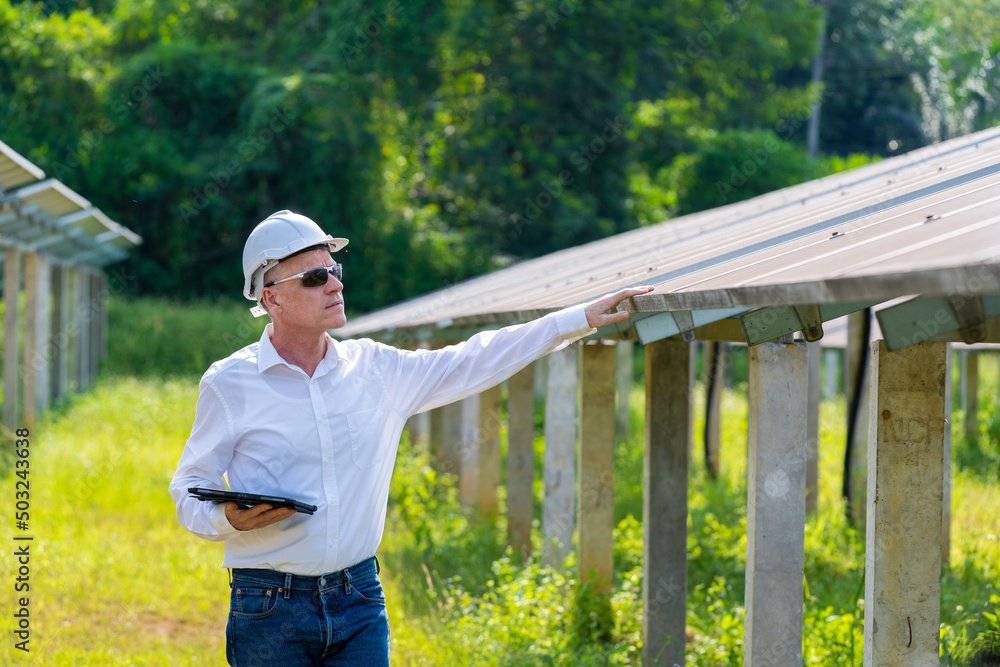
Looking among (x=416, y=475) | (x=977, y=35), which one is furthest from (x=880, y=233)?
(x=977, y=35)

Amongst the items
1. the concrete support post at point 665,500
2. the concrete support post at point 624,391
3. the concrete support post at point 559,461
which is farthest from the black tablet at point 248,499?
the concrete support post at point 624,391

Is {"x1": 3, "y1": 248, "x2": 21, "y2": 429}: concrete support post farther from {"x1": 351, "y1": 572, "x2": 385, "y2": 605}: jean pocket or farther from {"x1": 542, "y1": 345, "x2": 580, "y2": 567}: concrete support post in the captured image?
{"x1": 351, "y1": 572, "x2": 385, "y2": 605}: jean pocket

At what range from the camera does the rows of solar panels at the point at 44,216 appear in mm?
8594

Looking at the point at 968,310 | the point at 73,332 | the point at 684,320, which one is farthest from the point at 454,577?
the point at 73,332

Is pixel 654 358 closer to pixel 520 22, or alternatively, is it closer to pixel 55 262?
pixel 55 262

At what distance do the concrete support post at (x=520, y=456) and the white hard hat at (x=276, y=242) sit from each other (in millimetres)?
4761

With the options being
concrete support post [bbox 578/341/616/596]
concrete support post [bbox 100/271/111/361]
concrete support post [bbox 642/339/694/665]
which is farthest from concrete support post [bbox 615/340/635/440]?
concrete support post [bbox 100/271/111/361]

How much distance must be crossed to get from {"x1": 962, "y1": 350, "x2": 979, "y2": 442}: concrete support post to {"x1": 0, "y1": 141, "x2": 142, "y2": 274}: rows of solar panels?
36.2ft

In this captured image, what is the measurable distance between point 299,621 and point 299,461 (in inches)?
18.1

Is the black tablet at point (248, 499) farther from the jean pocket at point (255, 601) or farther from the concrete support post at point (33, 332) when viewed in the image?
the concrete support post at point (33, 332)

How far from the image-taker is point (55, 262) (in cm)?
1473

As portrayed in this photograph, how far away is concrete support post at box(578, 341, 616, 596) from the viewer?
586 centimetres

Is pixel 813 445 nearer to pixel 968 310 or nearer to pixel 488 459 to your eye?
pixel 488 459

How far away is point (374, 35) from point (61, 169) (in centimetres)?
868
